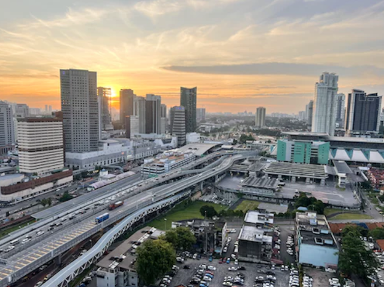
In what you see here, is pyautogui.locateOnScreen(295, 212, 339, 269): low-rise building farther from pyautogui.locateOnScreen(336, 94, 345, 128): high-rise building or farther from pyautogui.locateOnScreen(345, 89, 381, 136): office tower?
pyautogui.locateOnScreen(336, 94, 345, 128): high-rise building

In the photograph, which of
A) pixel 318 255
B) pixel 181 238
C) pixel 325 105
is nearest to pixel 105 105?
pixel 325 105

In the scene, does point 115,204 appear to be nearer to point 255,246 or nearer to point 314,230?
point 255,246

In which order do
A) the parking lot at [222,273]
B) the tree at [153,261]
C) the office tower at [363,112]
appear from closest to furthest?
the tree at [153,261] < the parking lot at [222,273] < the office tower at [363,112]

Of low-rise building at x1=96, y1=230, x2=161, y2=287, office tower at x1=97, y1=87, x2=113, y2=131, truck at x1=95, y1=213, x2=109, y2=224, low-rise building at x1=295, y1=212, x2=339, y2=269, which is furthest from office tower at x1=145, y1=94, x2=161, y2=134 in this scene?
low-rise building at x1=96, y1=230, x2=161, y2=287

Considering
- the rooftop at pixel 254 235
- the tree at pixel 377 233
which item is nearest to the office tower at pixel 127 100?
the rooftop at pixel 254 235

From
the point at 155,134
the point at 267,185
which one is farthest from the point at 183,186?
the point at 155,134

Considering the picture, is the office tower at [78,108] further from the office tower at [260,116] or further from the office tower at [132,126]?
the office tower at [260,116]
